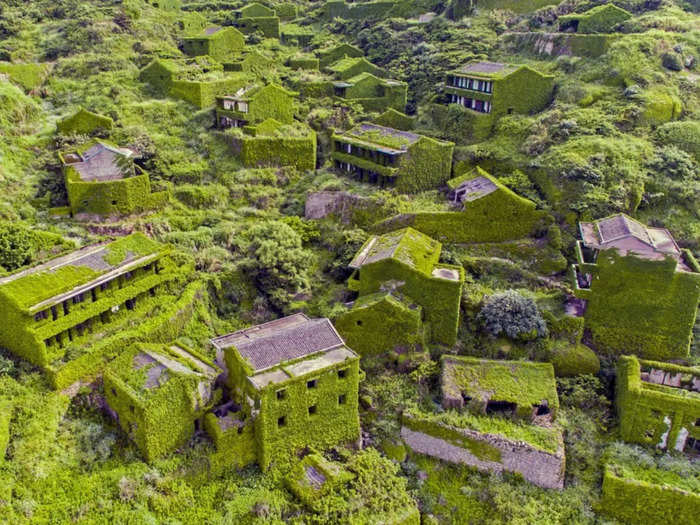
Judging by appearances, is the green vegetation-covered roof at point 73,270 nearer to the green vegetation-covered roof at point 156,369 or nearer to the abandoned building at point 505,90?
A: the green vegetation-covered roof at point 156,369

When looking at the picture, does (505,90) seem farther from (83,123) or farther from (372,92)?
(83,123)

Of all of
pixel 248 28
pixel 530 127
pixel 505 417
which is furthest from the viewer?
pixel 248 28

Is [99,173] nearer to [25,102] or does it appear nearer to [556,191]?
[25,102]

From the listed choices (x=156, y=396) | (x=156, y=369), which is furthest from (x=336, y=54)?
(x=156, y=396)

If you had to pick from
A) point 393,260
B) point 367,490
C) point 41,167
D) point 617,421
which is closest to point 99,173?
point 41,167

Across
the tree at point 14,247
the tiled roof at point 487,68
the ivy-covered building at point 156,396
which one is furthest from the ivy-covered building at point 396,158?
the tree at point 14,247

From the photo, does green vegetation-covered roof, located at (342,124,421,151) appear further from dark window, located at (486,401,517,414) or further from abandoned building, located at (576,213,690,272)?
dark window, located at (486,401,517,414)
